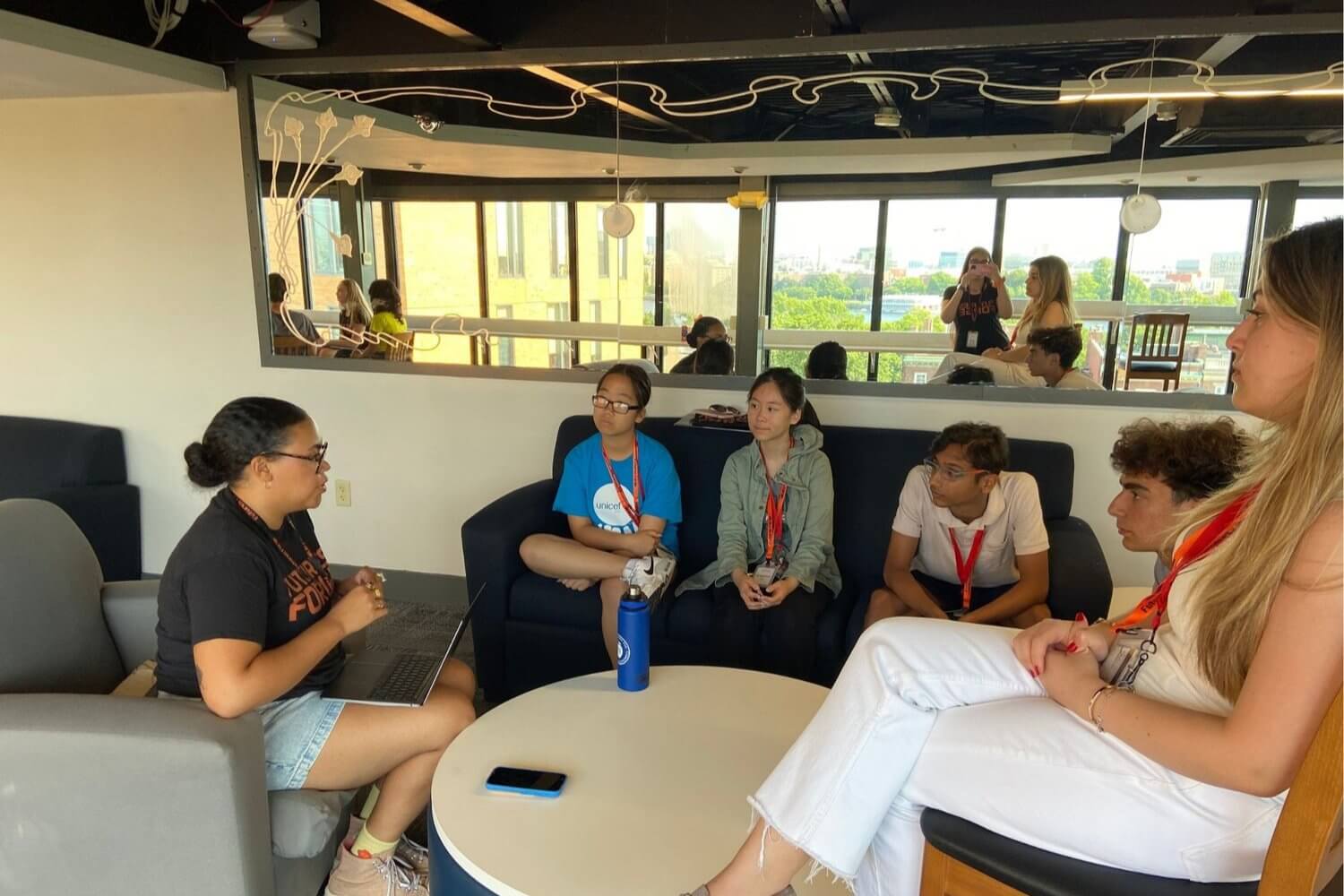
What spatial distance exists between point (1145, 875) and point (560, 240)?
2.82 meters

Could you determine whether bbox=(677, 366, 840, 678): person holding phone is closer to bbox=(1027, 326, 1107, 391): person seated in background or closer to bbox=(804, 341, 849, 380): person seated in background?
bbox=(804, 341, 849, 380): person seated in background

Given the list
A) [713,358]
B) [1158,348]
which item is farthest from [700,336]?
[1158,348]

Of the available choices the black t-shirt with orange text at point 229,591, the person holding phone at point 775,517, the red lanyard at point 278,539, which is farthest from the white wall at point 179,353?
the black t-shirt with orange text at point 229,591

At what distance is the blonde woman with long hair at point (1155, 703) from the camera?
1.06 m

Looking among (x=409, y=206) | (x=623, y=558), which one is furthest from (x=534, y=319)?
(x=623, y=558)

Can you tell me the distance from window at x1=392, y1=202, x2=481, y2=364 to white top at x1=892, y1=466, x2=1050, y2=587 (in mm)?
1938

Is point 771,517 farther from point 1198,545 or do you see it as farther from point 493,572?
point 1198,545

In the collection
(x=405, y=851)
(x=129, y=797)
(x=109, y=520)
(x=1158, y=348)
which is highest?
(x=1158, y=348)

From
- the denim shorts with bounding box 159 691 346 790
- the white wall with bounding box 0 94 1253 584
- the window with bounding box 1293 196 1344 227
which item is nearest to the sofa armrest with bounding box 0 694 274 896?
the denim shorts with bounding box 159 691 346 790

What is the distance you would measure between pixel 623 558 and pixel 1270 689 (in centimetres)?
188

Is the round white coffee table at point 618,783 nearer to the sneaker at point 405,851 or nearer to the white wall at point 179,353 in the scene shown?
the sneaker at point 405,851

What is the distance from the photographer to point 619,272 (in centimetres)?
338

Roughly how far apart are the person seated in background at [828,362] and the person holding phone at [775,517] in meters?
0.45

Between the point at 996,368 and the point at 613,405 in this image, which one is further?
the point at 996,368
